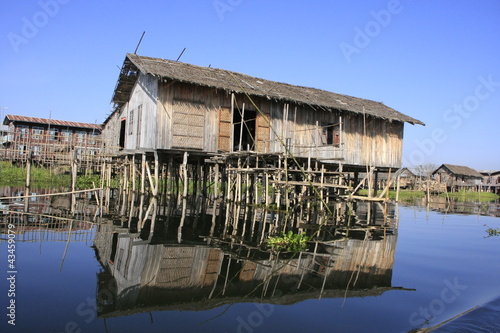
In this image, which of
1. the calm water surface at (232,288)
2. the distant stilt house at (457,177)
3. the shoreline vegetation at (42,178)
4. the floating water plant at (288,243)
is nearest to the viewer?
the calm water surface at (232,288)

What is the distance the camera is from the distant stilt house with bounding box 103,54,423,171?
15891mm

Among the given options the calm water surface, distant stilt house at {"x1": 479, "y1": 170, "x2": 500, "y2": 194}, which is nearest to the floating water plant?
the calm water surface

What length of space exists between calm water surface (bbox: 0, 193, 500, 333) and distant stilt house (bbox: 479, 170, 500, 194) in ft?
181

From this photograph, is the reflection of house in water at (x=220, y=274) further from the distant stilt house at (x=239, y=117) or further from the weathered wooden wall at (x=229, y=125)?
the weathered wooden wall at (x=229, y=125)

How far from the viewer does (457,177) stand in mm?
51812

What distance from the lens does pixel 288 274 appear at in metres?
6.67

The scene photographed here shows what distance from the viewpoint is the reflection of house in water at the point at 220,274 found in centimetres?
539

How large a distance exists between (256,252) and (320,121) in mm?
12239

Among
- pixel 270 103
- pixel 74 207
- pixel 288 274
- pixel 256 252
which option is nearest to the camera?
pixel 288 274

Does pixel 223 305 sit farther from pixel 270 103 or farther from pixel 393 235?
pixel 270 103

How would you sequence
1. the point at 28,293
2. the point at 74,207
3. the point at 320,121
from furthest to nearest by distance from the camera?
the point at 320,121 < the point at 74,207 < the point at 28,293

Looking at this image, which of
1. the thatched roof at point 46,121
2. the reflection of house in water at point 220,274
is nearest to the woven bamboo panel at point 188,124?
the reflection of house in water at point 220,274

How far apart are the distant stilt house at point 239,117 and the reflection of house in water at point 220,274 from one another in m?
6.61

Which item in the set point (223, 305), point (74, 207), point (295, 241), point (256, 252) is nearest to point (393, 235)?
point (295, 241)
